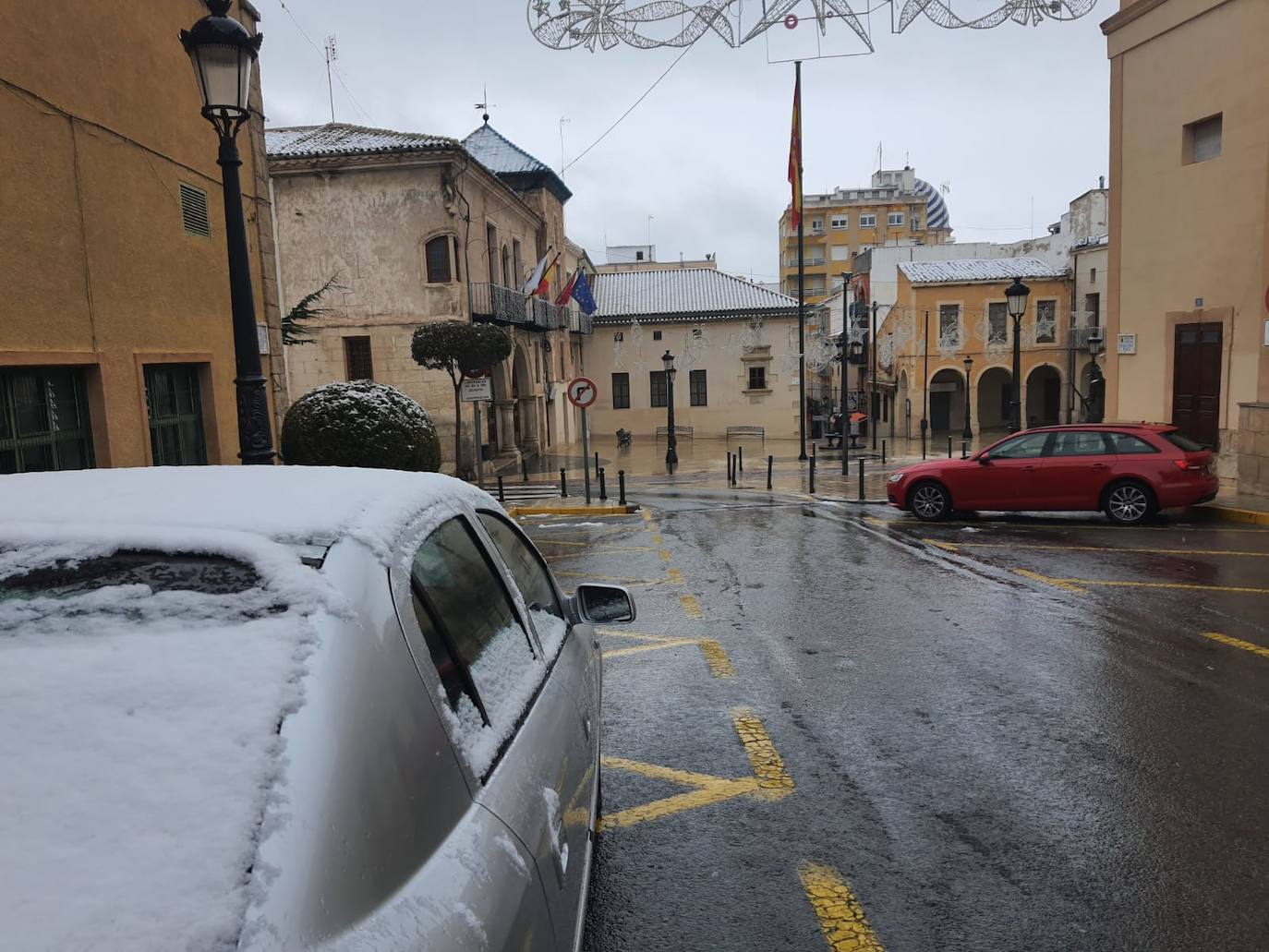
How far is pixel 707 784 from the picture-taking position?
14.5ft

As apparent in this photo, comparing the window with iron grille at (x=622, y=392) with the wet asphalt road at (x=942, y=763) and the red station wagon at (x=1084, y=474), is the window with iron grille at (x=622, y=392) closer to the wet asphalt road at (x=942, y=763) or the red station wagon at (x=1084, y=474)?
the red station wagon at (x=1084, y=474)

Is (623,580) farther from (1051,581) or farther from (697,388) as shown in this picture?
(697,388)

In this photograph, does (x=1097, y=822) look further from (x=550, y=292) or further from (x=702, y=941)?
(x=550, y=292)

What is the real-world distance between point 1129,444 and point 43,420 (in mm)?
12798

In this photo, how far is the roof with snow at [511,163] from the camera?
3847 cm

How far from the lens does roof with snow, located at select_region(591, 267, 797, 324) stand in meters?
46.3

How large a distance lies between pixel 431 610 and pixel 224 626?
440 millimetres

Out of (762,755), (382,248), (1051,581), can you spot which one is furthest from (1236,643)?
(382,248)

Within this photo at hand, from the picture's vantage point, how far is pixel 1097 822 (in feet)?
12.9

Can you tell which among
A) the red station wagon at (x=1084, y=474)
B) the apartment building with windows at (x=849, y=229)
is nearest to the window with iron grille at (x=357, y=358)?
the red station wagon at (x=1084, y=474)

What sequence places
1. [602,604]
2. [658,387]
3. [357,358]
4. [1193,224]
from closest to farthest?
[602,604] → [1193,224] → [357,358] → [658,387]

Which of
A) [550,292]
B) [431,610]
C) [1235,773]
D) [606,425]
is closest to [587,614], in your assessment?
[431,610]

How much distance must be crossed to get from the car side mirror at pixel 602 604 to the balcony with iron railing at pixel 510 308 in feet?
76.5

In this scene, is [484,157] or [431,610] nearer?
[431,610]
